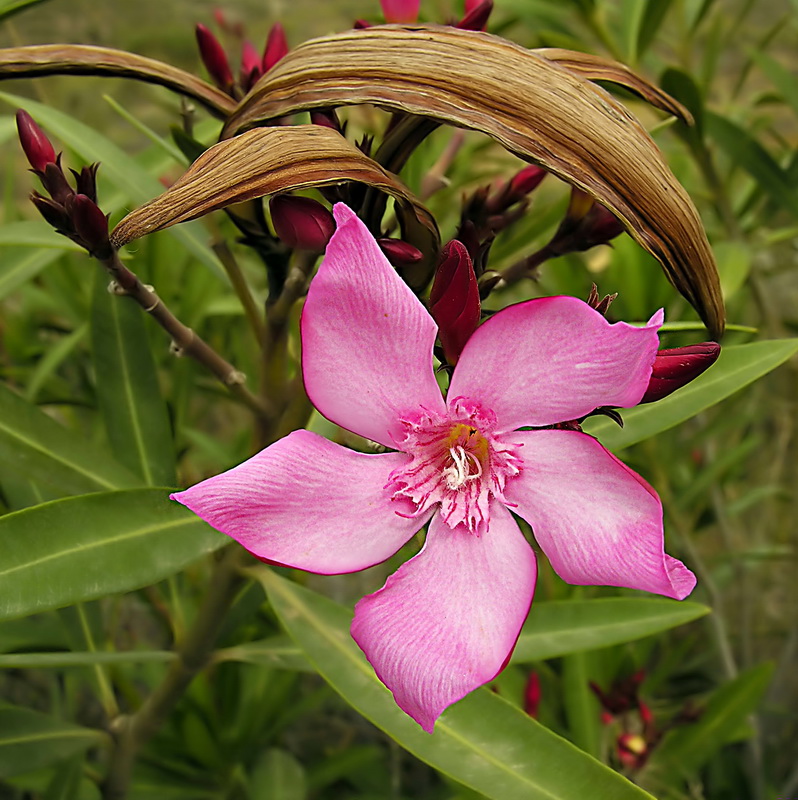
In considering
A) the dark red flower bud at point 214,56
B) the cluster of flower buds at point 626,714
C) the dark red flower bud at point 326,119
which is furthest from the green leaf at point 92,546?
the cluster of flower buds at point 626,714

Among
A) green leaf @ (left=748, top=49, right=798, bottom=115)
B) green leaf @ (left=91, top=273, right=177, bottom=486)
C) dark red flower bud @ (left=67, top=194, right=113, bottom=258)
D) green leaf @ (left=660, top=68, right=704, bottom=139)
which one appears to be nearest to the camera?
dark red flower bud @ (left=67, top=194, right=113, bottom=258)

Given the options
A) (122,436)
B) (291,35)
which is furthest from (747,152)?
(291,35)

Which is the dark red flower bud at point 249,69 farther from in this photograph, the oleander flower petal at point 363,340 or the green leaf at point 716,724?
the green leaf at point 716,724

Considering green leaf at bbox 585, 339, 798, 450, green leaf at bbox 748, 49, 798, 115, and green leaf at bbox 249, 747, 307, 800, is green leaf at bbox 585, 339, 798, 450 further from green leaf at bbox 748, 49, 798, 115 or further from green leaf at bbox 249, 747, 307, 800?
green leaf at bbox 748, 49, 798, 115

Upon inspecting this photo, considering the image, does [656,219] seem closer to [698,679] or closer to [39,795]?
[39,795]

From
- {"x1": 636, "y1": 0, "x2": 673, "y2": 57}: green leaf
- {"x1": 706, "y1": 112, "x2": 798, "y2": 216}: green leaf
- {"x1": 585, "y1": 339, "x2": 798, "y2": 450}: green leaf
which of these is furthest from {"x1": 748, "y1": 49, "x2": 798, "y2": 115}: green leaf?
{"x1": 585, "y1": 339, "x2": 798, "y2": 450}: green leaf

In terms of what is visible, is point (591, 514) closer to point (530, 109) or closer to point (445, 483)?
point (445, 483)
